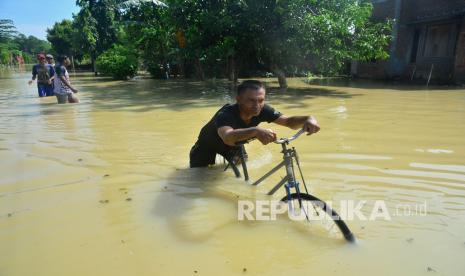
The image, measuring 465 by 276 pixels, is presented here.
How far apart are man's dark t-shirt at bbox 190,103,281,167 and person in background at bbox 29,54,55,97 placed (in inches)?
345

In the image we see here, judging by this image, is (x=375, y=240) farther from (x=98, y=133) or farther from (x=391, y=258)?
(x=98, y=133)

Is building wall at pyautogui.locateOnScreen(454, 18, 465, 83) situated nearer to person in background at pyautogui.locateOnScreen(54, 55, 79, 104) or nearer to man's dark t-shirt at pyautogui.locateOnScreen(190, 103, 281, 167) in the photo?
man's dark t-shirt at pyautogui.locateOnScreen(190, 103, 281, 167)

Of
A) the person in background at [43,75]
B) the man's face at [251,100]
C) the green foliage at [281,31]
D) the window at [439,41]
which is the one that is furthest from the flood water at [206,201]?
the window at [439,41]

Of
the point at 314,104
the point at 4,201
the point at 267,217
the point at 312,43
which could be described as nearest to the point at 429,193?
the point at 267,217

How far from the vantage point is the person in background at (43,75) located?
442 inches

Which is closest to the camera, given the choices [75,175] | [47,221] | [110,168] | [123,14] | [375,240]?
[375,240]

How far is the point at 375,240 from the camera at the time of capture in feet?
9.40

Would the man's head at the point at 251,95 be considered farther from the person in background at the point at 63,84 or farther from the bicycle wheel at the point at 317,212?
the person in background at the point at 63,84

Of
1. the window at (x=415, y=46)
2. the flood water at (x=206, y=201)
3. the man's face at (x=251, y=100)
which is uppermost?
the window at (x=415, y=46)

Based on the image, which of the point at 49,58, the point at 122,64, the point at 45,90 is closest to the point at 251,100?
the point at 49,58

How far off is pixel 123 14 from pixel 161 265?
20234 millimetres

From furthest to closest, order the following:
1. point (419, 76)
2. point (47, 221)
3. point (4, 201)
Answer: point (419, 76) < point (4, 201) < point (47, 221)

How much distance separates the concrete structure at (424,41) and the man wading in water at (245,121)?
14.2m

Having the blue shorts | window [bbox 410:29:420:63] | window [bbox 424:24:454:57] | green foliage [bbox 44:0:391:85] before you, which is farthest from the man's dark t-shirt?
window [bbox 410:29:420:63]
